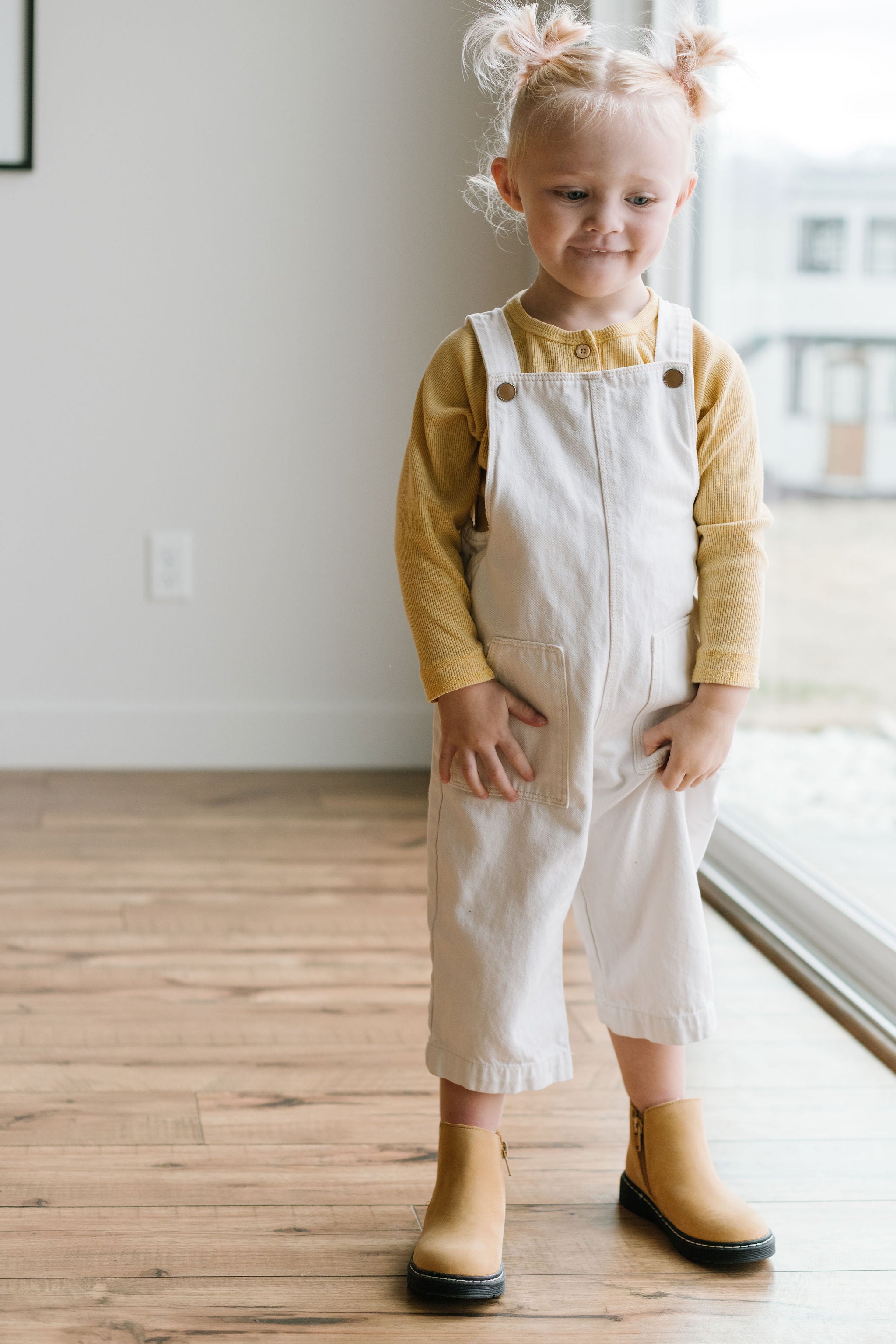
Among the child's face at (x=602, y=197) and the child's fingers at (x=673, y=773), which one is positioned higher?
the child's face at (x=602, y=197)

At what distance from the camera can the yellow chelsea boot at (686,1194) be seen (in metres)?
0.91

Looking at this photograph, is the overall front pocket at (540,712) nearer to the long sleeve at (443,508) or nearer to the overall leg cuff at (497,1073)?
the long sleeve at (443,508)

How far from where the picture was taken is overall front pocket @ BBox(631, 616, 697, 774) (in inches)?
34.7

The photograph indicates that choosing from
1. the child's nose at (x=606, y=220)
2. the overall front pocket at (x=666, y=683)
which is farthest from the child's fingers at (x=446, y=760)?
the child's nose at (x=606, y=220)

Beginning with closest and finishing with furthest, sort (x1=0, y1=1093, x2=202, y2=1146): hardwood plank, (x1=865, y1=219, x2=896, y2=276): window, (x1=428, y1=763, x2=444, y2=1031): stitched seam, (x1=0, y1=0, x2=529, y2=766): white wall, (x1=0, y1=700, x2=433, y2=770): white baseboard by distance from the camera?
(x1=428, y1=763, x2=444, y2=1031): stitched seam, (x1=0, y1=1093, x2=202, y2=1146): hardwood plank, (x1=865, y1=219, x2=896, y2=276): window, (x1=0, y1=0, x2=529, y2=766): white wall, (x1=0, y1=700, x2=433, y2=770): white baseboard

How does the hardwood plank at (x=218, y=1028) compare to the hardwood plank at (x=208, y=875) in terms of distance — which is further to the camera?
the hardwood plank at (x=208, y=875)

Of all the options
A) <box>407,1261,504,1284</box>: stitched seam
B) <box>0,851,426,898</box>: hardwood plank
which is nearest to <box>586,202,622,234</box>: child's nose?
<box>407,1261,504,1284</box>: stitched seam

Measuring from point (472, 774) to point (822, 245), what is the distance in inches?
44.3

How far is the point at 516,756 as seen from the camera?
878mm

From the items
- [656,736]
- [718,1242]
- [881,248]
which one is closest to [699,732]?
[656,736]

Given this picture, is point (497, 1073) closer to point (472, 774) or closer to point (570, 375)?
point (472, 774)

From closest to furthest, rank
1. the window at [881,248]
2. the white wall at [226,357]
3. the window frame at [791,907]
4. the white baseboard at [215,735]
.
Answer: the window frame at [791,907], the window at [881,248], the white wall at [226,357], the white baseboard at [215,735]

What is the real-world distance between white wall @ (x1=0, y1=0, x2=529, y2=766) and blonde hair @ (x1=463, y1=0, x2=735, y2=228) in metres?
1.35

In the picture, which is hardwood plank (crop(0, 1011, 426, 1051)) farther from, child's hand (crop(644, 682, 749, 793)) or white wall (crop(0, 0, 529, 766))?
white wall (crop(0, 0, 529, 766))
